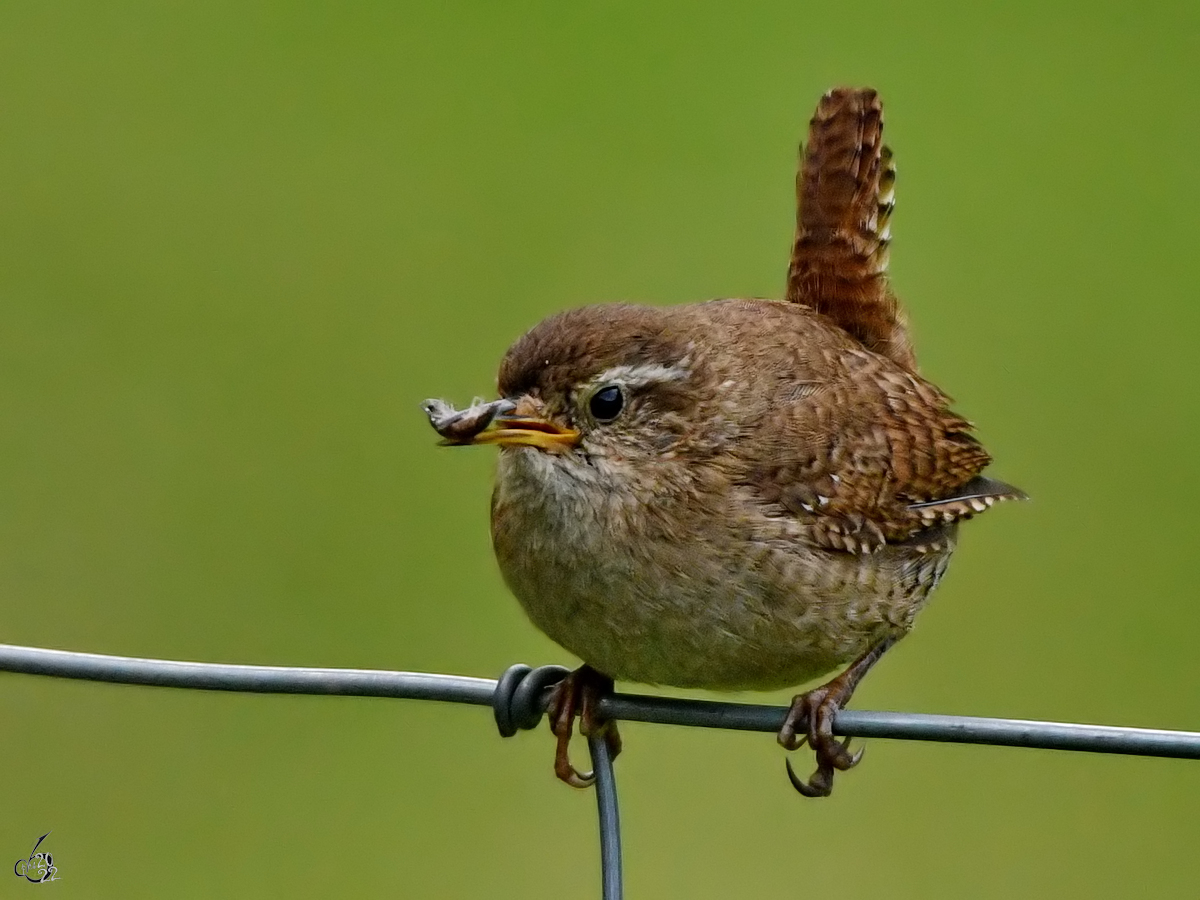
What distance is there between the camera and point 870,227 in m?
4.80

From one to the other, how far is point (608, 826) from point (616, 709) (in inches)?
21.1

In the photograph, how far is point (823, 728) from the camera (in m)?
3.77

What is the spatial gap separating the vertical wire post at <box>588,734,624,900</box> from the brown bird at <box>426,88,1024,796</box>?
508 mm

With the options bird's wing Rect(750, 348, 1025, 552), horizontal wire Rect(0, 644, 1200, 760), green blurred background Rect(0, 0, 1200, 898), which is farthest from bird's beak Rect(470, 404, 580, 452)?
green blurred background Rect(0, 0, 1200, 898)

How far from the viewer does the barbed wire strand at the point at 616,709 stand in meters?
2.90

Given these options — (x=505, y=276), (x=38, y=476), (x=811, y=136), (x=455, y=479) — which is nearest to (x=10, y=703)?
(x=38, y=476)

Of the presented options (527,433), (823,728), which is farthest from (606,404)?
(823,728)

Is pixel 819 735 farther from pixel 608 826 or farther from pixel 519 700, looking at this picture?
pixel 608 826

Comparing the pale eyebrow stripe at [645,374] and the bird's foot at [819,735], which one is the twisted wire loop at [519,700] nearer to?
the bird's foot at [819,735]

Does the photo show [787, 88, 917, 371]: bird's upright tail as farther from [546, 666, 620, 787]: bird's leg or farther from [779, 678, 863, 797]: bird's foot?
[546, 666, 620, 787]: bird's leg

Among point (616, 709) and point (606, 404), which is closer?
point (616, 709)

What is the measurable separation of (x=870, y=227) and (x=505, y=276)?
3286 mm

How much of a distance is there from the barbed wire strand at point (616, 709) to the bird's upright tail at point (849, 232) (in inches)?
61.0

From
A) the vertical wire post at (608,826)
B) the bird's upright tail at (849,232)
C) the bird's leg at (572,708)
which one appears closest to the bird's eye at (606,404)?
the bird's leg at (572,708)
